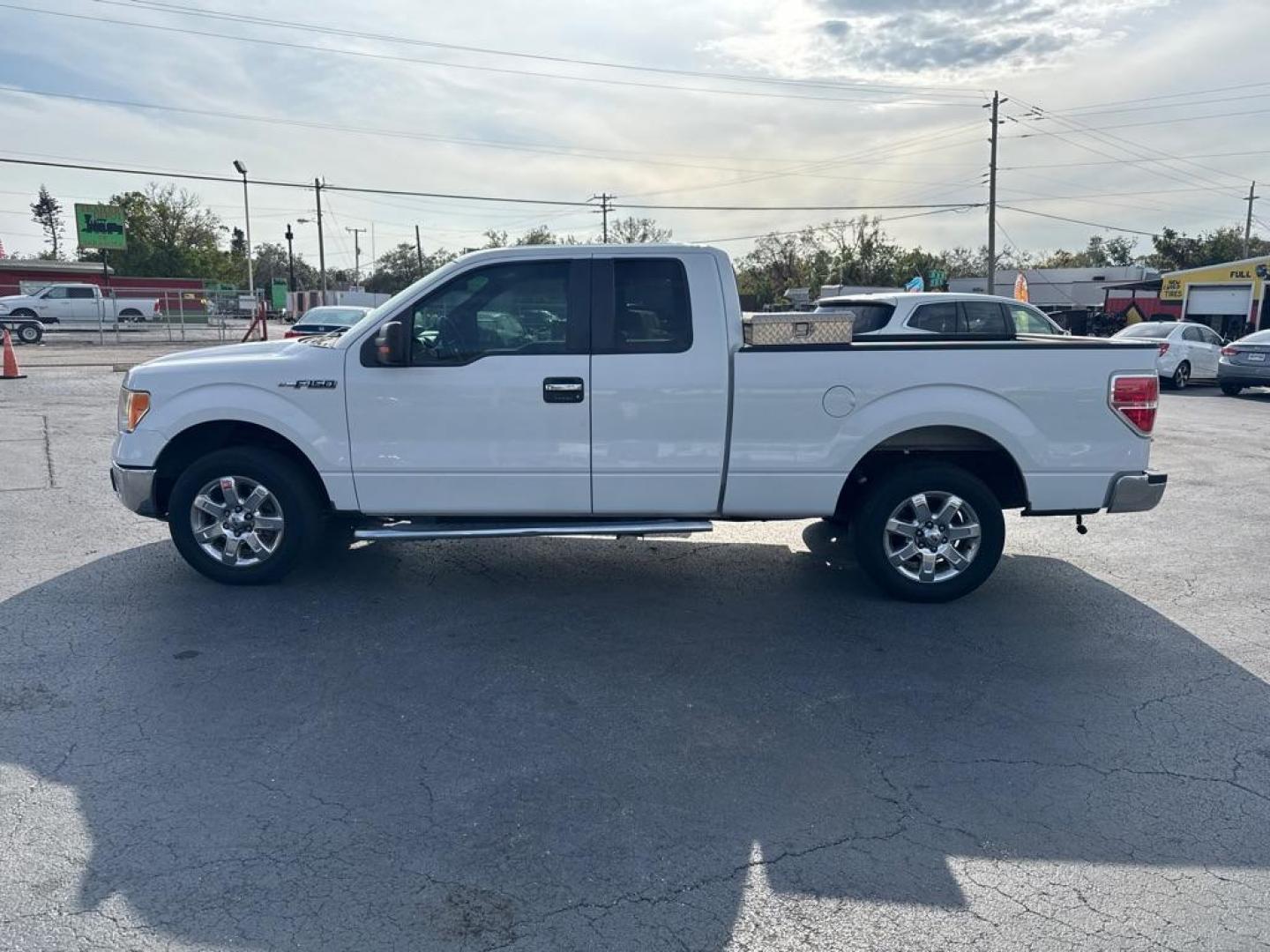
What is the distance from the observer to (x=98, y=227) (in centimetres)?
5656

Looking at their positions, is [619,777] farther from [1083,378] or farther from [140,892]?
[1083,378]

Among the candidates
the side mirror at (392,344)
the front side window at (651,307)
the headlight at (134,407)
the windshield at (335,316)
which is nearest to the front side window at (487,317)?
the side mirror at (392,344)

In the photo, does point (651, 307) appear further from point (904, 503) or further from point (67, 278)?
point (67, 278)

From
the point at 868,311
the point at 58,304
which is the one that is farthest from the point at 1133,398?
the point at 58,304

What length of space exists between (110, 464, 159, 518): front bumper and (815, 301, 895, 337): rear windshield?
9.44 meters

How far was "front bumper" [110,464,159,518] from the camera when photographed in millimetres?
5844

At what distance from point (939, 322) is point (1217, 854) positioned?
433 inches

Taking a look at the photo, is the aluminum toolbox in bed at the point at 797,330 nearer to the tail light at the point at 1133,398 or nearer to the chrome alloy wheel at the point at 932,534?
the chrome alloy wheel at the point at 932,534

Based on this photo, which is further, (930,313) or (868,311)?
(930,313)

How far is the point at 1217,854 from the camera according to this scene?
3.30 metres

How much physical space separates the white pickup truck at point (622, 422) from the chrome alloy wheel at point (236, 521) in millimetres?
12

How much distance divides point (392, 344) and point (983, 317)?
35.1ft

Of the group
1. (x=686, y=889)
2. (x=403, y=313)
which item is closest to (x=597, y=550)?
(x=403, y=313)

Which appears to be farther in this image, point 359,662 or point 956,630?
point 956,630
